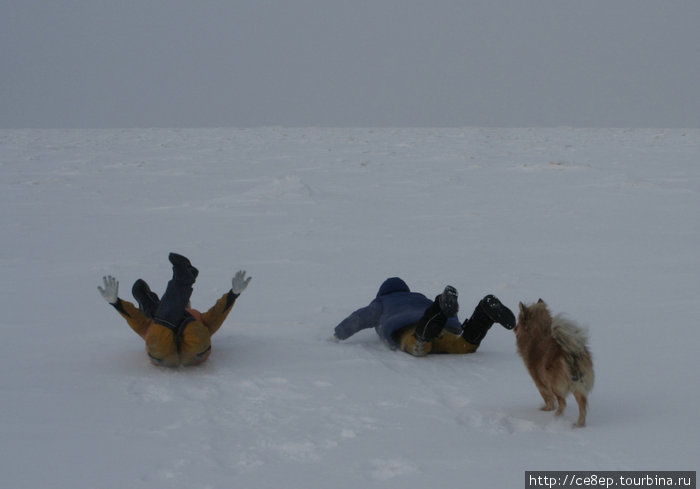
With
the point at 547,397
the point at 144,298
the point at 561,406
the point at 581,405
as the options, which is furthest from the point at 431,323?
the point at 144,298

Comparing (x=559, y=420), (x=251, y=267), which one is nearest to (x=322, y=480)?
(x=559, y=420)

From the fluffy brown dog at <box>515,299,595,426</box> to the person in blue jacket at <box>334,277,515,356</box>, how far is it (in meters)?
0.55

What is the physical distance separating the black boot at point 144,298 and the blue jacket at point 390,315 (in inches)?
50.3

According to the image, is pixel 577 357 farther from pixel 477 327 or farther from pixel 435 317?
pixel 477 327

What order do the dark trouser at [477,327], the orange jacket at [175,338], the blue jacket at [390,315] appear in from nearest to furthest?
the orange jacket at [175,338] → the dark trouser at [477,327] → the blue jacket at [390,315]

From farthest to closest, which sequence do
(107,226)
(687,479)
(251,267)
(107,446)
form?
(107,226) → (251,267) → (107,446) → (687,479)

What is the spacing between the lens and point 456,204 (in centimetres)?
1036

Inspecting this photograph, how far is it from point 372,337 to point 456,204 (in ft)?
19.2

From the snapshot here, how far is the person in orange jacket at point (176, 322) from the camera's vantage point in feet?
12.5

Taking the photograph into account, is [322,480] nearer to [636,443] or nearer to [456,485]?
[456,485]

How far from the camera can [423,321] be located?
13.5 ft

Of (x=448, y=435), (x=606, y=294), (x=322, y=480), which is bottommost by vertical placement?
(x=322, y=480)

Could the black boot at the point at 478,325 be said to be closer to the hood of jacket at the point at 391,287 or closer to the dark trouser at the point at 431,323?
the dark trouser at the point at 431,323

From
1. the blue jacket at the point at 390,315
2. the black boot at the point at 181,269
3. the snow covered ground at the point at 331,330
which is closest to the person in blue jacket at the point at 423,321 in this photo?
the blue jacket at the point at 390,315
